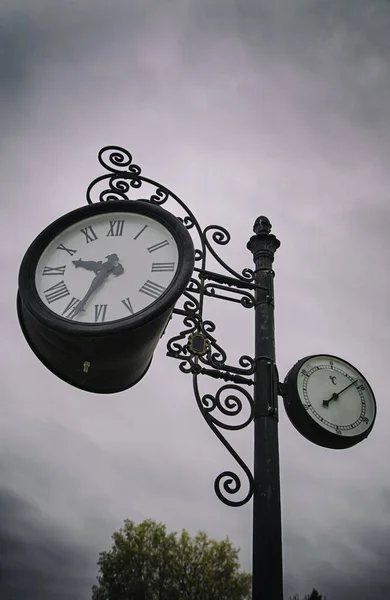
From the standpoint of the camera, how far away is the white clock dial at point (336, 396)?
2.97 meters

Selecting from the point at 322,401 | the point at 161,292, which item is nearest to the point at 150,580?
the point at 322,401

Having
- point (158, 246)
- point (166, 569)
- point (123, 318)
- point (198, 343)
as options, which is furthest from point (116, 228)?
point (166, 569)

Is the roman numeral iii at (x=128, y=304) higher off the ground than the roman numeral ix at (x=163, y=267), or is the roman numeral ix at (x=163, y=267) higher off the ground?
the roman numeral ix at (x=163, y=267)

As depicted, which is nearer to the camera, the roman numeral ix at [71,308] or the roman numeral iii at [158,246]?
the roman numeral ix at [71,308]

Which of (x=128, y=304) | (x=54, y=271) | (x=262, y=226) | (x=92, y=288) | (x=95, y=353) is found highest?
(x=262, y=226)

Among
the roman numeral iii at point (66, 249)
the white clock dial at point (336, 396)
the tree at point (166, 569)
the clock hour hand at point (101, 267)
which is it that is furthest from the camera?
the tree at point (166, 569)

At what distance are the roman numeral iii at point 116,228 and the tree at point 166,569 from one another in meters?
15.3

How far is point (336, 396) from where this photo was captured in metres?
3.09

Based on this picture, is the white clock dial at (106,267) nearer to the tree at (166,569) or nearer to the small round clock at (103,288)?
the small round clock at (103,288)

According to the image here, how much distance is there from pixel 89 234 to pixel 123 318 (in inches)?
26.7

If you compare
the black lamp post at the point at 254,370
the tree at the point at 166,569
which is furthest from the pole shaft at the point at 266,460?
the tree at the point at 166,569

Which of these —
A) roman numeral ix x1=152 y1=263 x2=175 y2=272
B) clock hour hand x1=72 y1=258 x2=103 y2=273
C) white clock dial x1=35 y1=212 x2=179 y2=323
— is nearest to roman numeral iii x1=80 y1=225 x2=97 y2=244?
white clock dial x1=35 y1=212 x2=179 y2=323

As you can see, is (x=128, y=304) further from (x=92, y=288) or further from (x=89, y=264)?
(x=89, y=264)

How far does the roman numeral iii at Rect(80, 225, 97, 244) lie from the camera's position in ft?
8.27
